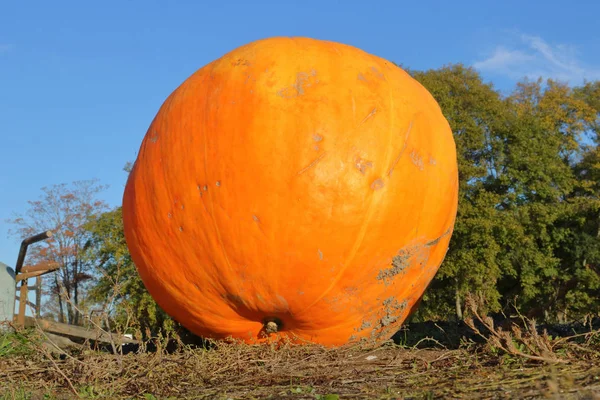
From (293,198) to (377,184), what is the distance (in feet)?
2.23

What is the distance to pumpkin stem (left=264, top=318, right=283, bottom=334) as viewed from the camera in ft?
15.5

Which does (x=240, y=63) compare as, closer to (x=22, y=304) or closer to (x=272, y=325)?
(x=272, y=325)

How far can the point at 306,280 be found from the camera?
440cm

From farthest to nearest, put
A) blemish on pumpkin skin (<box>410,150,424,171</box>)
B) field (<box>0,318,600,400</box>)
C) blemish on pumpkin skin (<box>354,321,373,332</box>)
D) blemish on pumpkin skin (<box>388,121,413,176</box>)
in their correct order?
blemish on pumpkin skin (<box>354,321,373,332</box>) → blemish on pumpkin skin (<box>410,150,424,171</box>) → blemish on pumpkin skin (<box>388,121,413,176</box>) → field (<box>0,318,600,400</box>)

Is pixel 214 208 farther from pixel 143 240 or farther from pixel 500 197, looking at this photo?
pixel 500 197

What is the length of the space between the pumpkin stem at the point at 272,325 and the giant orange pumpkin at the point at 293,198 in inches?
0.5

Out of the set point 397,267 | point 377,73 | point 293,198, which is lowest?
point 397,267

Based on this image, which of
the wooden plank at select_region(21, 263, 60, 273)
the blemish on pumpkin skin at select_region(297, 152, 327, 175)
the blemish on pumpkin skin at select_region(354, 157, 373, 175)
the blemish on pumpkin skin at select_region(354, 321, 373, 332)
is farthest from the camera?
the wooden plank at select_region(21, 263, 60, 273)

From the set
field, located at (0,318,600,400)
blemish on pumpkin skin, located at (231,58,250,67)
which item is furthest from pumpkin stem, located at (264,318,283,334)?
blemish on pumpkin skin, located at (231,58,250,67)

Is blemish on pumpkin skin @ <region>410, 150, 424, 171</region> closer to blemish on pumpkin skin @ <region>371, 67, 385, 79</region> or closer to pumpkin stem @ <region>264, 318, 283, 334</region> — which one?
blemish on pumpkin skin @ <region>371, 67, 385, 79</region>

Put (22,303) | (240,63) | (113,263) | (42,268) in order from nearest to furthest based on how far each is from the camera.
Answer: (240,63) → (22,303) → (42,268) → (113,263)

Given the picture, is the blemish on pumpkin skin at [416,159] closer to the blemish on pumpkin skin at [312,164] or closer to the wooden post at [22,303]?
the blemish on pumpkin skin at [312,164]

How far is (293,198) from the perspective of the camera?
4.27 m

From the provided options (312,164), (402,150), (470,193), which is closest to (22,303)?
(312,164)
